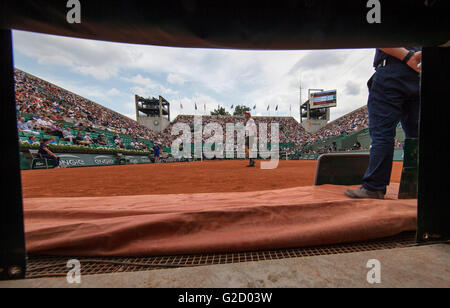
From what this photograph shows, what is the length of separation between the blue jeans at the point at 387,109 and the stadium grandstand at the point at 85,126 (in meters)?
12.2

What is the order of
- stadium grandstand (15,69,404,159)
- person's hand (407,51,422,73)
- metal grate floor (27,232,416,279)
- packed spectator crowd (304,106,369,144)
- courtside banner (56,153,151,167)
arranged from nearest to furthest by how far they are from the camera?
metal grate floor (27,232,416,279)
person's hand (407,51,422,73)
courtside banner (56,153,151,167)
stadium grandstand (15,69,404,159)
packed spectator crowd (304,106,369,144)

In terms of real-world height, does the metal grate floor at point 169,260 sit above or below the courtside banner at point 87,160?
above

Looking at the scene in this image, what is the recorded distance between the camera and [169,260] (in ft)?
2.21

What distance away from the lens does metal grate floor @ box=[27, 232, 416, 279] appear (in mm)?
615

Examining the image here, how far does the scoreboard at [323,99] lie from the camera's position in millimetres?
27562

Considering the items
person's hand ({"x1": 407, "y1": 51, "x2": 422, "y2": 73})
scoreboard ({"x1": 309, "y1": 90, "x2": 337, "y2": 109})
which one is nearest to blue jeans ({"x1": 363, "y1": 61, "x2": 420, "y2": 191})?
person's hand ({"x1": 407, "y1": 51, "x2": 422, "y2": 73})

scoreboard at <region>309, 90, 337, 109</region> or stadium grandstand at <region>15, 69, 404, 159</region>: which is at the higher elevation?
scoreboard at <region>309, 90, 337, 109</region>

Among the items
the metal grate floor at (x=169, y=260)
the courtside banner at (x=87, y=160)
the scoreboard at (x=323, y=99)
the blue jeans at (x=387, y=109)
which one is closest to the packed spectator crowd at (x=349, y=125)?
the scoreboard at (x=323, y=99)

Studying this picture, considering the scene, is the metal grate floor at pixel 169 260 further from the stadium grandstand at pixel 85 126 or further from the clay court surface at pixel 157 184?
the stadium grandstand at pixel 85 126

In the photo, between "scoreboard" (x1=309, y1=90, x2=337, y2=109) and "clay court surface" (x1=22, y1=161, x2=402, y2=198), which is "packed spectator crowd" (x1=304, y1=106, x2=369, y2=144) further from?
"clay court surface" (x1=22, y1=161, x2=402, y2=198)

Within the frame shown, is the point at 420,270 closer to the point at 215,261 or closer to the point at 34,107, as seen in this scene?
the point at 215,261

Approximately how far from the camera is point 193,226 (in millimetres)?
824

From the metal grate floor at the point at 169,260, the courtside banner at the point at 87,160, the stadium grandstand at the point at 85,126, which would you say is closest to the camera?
the metal grate floor at the point at 169,260

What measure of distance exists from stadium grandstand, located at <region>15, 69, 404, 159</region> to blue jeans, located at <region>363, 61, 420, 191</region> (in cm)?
1222
